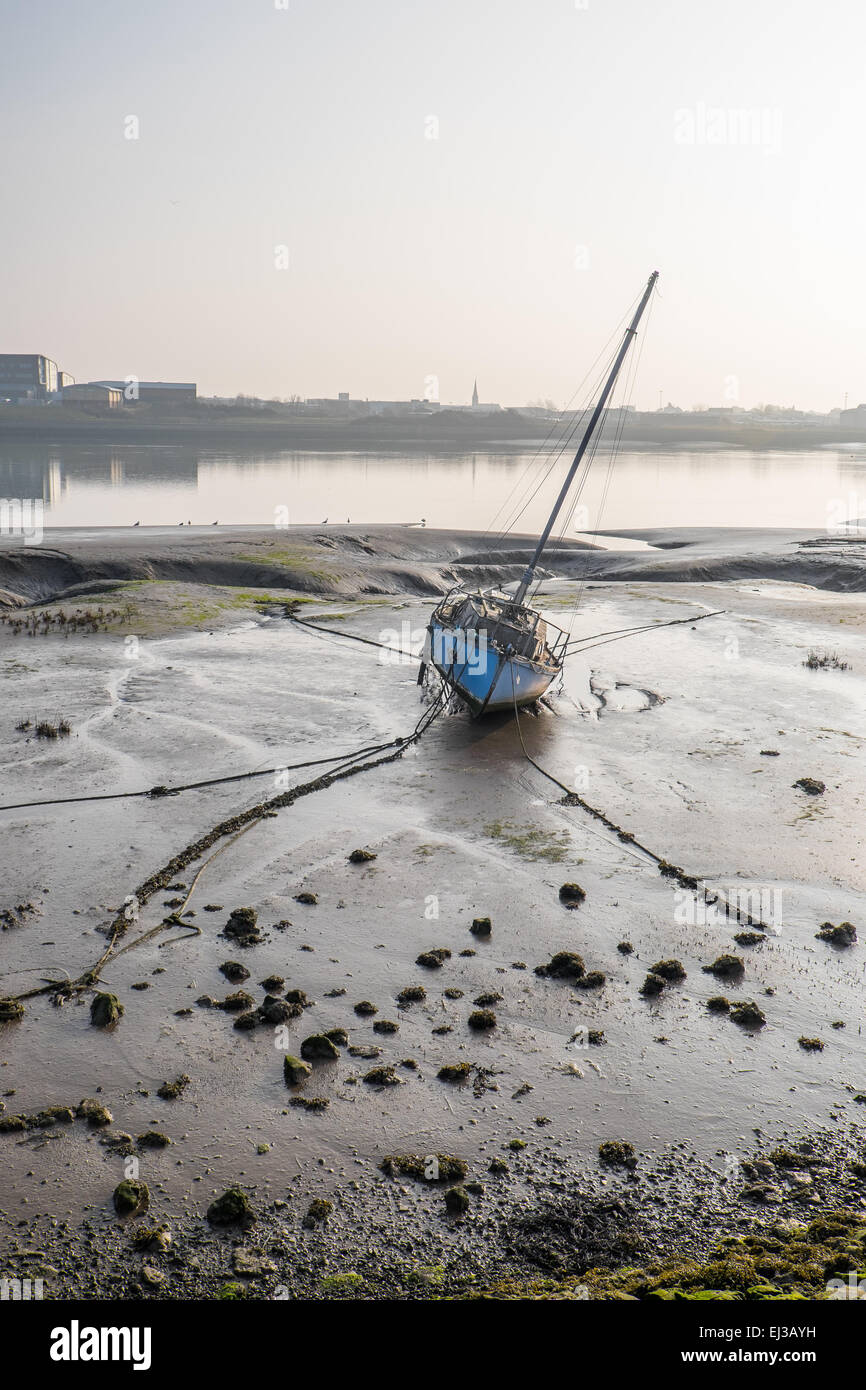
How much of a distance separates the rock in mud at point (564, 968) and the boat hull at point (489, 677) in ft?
34.0

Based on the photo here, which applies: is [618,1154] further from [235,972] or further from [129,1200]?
[235,972]

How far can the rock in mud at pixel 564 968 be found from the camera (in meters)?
11.7

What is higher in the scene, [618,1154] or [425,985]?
[425,985]

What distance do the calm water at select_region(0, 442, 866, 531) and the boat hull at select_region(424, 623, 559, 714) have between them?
3869 cm

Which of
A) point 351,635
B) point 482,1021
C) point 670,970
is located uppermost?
point 351,635

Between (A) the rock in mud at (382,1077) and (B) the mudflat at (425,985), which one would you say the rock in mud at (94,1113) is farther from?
(A) the rock in mud at (382,1077)

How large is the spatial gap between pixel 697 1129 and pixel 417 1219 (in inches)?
108

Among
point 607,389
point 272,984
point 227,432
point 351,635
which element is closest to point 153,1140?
point 272,984

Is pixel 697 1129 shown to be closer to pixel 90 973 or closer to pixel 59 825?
pixel 90 973

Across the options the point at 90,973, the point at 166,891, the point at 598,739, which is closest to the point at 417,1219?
the point at 90,973

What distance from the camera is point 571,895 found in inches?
539

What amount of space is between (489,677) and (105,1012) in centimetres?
1280

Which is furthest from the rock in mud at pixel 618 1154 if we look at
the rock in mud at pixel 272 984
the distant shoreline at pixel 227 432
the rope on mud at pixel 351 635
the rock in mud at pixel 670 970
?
the distant shoreline at pixel 227 432

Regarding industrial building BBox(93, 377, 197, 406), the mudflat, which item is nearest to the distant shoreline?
industrial building BBox(93, 377, 197, 406)
